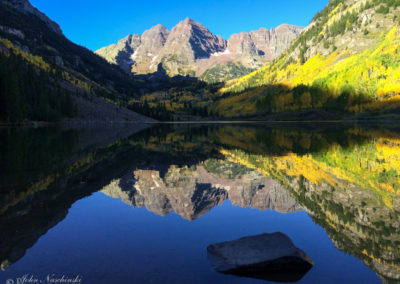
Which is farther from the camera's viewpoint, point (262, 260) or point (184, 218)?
point (184, 218)

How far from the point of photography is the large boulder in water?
301 inches

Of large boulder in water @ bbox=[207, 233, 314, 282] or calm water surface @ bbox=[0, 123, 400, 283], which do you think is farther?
calm water surface @ bbox=[0, 123, 400, 283]

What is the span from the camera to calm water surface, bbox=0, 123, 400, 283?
7.89 metres

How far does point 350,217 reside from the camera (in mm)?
12164

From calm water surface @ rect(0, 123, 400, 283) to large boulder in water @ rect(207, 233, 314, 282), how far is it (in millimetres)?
285

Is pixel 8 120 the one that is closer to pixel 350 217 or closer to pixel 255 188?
pixel 255 188

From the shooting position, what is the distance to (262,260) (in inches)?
308

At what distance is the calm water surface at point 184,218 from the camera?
311 inches

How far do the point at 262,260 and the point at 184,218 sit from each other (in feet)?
18.6

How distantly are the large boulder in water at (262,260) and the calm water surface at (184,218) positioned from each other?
0.29 m

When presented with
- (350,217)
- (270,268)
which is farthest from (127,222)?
(350,217)

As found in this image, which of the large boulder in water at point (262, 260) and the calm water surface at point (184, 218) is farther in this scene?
the calm water surface at point (184, 218)

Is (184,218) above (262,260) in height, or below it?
below

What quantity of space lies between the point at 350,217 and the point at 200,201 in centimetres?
774
